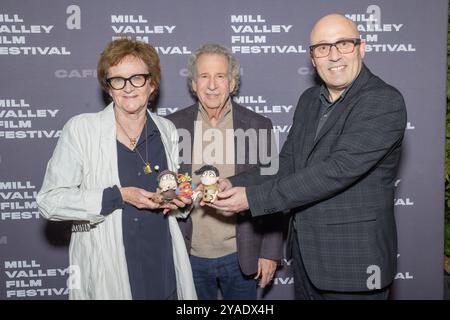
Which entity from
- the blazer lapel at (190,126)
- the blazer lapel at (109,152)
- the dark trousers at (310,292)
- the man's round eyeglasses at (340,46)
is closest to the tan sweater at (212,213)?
the blazer lapel at (190,126)

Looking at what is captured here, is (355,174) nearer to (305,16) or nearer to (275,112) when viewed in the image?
(275,112)

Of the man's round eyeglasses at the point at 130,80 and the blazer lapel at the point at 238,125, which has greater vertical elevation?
the man's round eyeglasses at the point at 130,80

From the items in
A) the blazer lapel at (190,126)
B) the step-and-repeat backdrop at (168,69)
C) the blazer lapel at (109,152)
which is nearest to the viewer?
the blazer lapel at (109,152)

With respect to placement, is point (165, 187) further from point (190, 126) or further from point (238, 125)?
point (238, 125)

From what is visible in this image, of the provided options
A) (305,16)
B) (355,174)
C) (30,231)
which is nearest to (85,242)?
(30,231)

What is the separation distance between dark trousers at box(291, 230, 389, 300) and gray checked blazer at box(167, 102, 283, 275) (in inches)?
8.5

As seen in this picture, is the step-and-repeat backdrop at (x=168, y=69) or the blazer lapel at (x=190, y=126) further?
the step-and-repeat backdrop at (x=168, y=69)

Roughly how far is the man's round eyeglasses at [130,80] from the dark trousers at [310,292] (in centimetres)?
→ 116

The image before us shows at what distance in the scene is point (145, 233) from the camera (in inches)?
91.1

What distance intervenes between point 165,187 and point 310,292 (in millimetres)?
982

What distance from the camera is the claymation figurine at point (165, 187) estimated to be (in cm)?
219

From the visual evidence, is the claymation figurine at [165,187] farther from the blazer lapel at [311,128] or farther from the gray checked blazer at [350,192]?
the blazer lapel at [311,128]

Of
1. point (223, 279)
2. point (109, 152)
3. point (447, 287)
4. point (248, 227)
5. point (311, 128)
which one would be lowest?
point (447, 287)

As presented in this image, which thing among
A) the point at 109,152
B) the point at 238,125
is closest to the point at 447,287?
the point at 238,125
